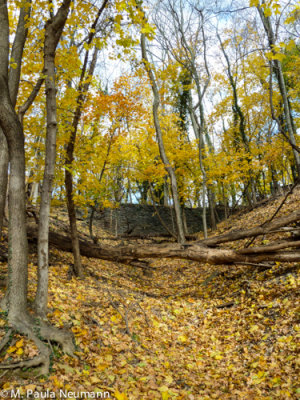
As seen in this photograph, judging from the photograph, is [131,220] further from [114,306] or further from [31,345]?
[31,345]

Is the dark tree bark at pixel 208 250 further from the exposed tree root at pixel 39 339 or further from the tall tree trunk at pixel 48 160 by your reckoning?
the exposed tree root at pixel 39 339

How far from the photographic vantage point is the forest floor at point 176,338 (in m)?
2.86

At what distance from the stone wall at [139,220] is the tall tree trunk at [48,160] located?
13879mm

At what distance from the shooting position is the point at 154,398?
2.81 m

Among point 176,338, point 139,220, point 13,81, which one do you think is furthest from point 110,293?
point 139,220

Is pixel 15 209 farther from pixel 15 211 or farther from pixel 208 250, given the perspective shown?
pixel 208 250

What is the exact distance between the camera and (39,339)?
3.10m

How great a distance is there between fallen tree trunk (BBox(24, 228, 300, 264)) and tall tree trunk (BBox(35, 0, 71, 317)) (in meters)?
3.26

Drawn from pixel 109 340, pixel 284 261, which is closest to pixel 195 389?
pixel 109 340

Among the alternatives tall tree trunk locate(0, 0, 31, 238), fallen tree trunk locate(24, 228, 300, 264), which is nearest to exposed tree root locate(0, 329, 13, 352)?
tall tree trunk locate(0, 0, 31, 238)

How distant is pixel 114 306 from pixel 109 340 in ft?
3.22

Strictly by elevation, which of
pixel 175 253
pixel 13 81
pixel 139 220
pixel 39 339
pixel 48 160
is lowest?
pixel 39 339

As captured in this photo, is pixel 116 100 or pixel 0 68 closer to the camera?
pixel 0 68

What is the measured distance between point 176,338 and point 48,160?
3582 millimetres
